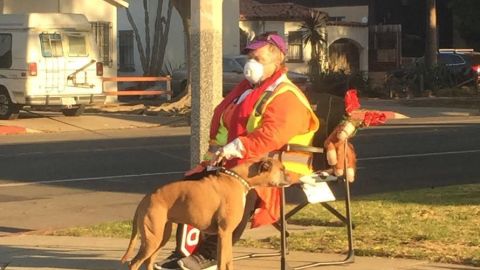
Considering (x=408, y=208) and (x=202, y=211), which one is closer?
(x=202, y=211)

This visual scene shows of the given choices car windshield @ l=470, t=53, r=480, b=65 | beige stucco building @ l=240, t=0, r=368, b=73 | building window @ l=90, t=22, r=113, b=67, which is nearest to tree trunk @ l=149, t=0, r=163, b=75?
beige stucco building @ l=240, t=0, r=368, b=73

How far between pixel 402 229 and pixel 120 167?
24.7ft

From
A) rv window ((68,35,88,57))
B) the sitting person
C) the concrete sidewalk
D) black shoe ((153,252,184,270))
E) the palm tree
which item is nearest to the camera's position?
the sitting person

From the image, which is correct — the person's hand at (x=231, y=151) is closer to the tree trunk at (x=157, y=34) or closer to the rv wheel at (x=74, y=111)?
the rv wheel at (x=74, y=111)

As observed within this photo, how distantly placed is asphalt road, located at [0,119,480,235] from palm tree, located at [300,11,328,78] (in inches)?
695

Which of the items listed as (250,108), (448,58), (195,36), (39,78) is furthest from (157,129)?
(448,58)

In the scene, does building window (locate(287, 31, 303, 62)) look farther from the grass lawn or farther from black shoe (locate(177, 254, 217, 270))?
black shoe (locate(177, 254, 217, 270))

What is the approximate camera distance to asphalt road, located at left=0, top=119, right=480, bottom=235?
1121 cm

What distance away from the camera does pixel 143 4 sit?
38281 millimetres

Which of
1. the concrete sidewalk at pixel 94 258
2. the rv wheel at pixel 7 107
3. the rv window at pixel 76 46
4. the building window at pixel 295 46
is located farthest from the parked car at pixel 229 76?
the concrete sidewalk at pixel 94 258

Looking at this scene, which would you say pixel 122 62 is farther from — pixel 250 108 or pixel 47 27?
pixel 250 108

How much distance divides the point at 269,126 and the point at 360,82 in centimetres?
2975

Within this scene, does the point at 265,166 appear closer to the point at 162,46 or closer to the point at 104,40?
the point at 104,40

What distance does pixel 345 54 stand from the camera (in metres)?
43.3
